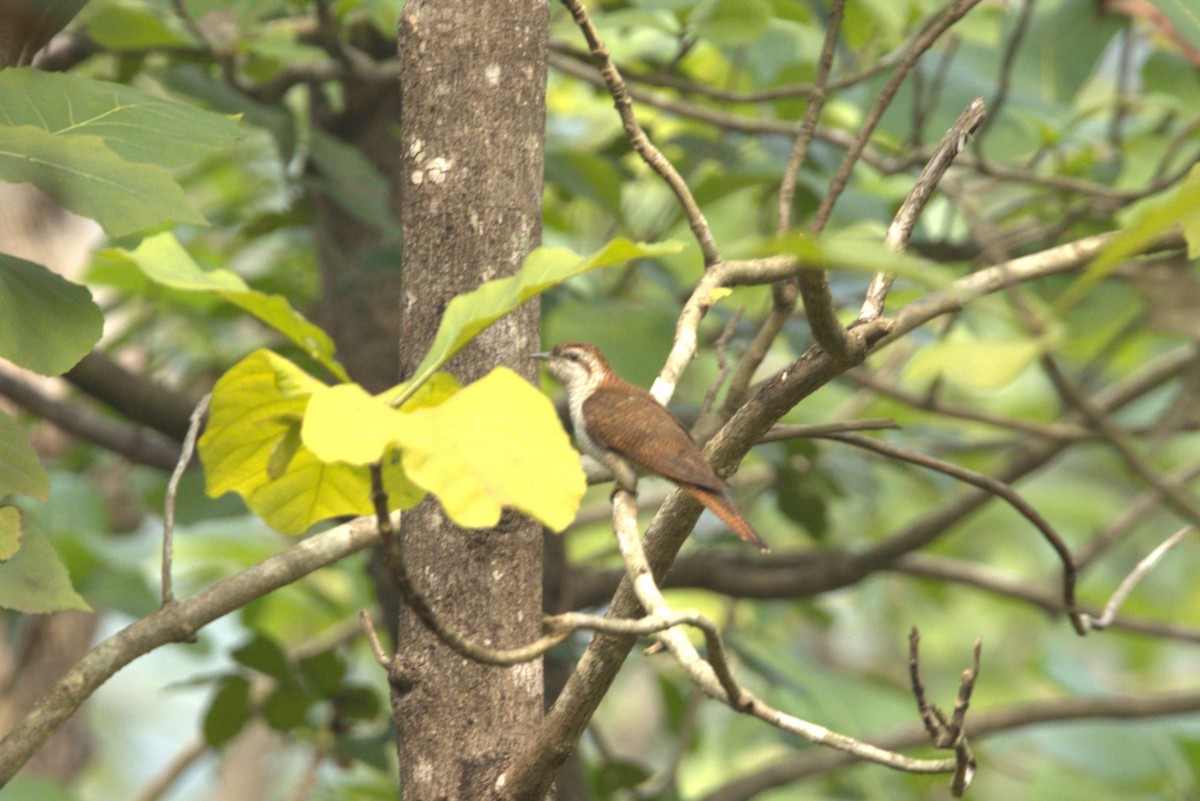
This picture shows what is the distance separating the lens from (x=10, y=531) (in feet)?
→ 5.02

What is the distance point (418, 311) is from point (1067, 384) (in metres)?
1.52

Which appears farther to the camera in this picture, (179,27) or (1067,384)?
(179,27)

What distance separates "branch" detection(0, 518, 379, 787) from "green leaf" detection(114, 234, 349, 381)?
46 cm

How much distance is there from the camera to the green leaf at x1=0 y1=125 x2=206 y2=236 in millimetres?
1426

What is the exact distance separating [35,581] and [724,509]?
98cm

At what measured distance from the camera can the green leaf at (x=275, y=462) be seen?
1.34 meters

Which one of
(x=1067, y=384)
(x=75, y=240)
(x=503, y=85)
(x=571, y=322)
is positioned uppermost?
(x=503, y=85)

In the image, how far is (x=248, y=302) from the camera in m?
1.30

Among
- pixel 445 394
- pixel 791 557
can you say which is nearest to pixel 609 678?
pixel 445 394

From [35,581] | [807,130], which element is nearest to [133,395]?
[35,581]

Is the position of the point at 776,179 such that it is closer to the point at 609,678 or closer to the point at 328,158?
the point at 328,158

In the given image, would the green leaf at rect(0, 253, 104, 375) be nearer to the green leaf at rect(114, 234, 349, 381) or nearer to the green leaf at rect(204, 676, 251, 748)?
the green leaf at rect(114, 234, 349, 381)

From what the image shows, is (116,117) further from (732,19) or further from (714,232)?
(714,232)

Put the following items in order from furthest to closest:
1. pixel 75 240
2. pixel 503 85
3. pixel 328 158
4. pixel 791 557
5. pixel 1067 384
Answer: pixel 75 240 < pixel 791 557 < pixel 328 158 < pixel 1067 384 < pixel 503 85
